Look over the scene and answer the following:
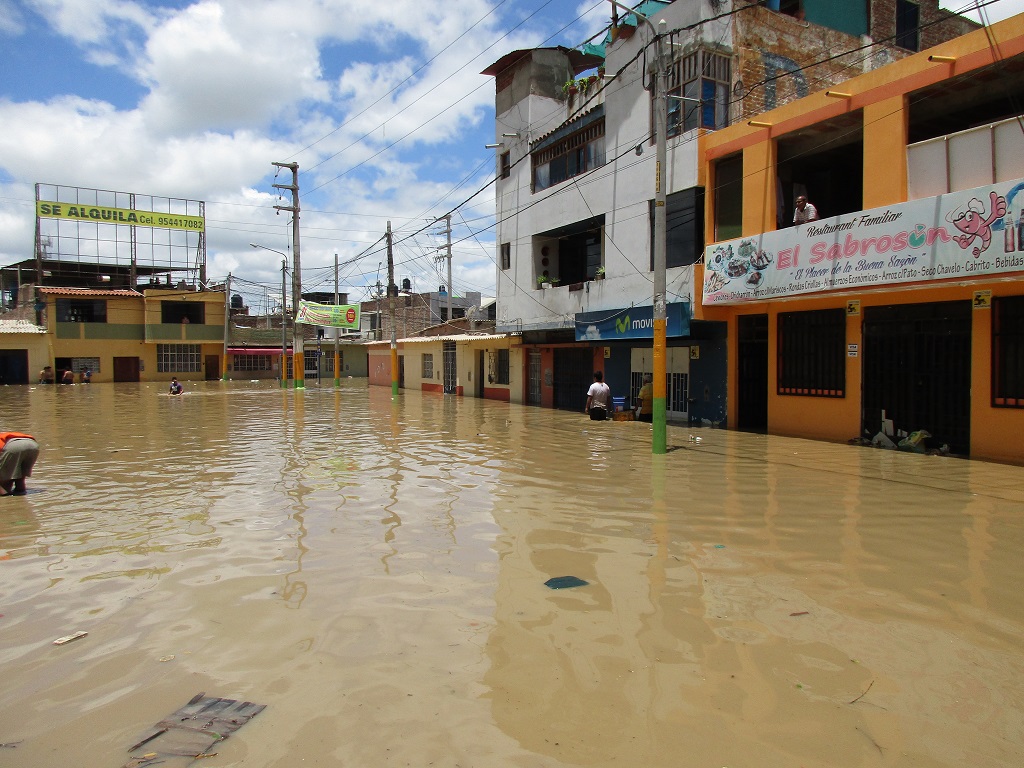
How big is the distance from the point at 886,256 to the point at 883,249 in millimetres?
166

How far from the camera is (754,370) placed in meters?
18.3

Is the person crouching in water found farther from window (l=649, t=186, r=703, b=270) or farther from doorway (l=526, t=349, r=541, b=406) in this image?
doorway (l=526, t=349, r=541, b=406)

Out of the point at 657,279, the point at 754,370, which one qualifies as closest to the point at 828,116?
the point at 657,279

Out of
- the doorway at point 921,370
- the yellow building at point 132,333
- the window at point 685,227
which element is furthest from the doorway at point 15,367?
the doorway at point 921,370

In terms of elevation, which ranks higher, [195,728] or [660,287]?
[660,287]

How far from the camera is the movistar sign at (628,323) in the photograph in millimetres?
17531

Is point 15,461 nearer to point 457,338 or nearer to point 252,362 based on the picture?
point 457,338

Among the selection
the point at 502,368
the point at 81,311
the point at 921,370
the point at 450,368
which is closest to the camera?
the point at 921,370

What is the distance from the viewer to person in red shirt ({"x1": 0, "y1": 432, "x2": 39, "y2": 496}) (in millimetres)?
9641

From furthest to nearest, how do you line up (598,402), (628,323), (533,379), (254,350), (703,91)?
(254,350) → (533,379) → (598,402) → (628,323) → (703,91)

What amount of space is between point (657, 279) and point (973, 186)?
563 cm

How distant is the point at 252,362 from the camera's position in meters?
59.4

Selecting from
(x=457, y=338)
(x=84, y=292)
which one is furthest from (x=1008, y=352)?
(x=84, y=292)

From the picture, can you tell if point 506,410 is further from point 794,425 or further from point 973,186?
point 973,186
